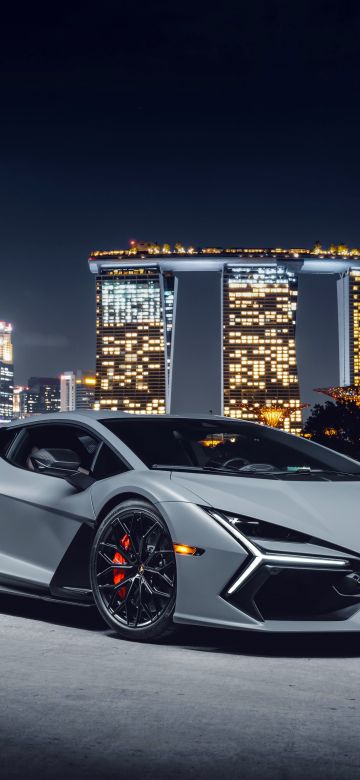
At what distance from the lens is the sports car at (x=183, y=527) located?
195 inches

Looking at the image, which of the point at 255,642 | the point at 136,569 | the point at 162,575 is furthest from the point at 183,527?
the point at 255,642

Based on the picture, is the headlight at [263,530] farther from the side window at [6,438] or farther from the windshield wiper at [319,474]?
the side window at [6,438]

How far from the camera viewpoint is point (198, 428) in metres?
6.43

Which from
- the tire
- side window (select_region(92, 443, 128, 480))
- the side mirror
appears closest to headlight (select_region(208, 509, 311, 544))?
the tire

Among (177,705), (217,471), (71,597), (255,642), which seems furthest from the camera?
(71,597)

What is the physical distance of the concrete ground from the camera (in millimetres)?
3162

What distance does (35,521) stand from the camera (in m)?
6.06

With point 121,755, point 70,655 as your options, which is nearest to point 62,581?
point 70,655

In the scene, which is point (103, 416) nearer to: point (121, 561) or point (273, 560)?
point (121, 561)

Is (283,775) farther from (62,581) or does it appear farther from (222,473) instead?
(62,581)

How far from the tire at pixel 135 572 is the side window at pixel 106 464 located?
1.03 ft

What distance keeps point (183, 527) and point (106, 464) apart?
864mm

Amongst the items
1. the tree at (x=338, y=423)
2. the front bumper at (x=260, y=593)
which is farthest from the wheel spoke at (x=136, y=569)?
the tree at (x=338, y=423)

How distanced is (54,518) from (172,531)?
39.0 inches
